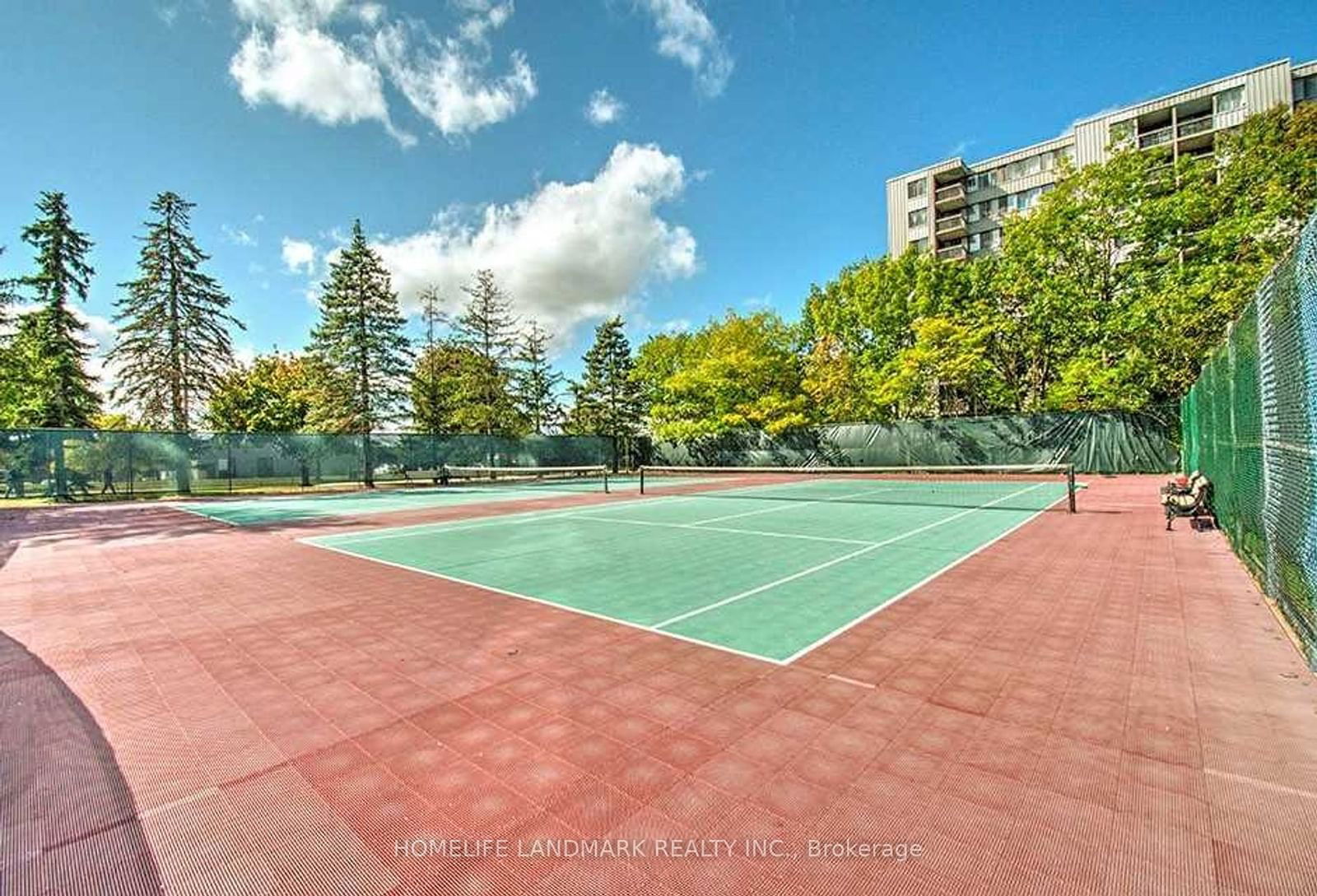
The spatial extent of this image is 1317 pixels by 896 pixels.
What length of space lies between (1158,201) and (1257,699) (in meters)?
27.6

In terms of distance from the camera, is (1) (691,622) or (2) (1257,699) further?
(1) (691,622)

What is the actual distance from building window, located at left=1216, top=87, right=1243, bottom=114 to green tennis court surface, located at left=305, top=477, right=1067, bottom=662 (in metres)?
37.6

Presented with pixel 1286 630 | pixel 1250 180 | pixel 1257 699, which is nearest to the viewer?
pixel 1257 699

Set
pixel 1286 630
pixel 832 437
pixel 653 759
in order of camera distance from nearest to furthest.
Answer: pixel 653 759, pixel 1286 630, pixel 832 437

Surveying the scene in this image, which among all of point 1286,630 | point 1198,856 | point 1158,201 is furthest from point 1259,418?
point 1158,201

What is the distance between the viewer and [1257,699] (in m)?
3.04

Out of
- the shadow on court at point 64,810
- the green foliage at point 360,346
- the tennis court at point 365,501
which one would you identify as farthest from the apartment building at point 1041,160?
the shadow on court at point 64,810

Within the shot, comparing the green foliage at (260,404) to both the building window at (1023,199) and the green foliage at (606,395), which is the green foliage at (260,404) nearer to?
the green foliage at (606,395)

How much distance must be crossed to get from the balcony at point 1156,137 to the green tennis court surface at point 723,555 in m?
37.3

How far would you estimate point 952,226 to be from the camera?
4138 centimetres

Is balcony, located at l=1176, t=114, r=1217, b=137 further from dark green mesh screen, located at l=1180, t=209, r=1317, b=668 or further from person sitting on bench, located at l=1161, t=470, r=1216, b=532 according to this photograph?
dark green mesh screen, located at l=1180, t=209, r=1317, b=668

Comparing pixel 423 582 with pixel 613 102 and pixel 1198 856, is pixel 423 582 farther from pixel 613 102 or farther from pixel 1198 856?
pixel 613 102

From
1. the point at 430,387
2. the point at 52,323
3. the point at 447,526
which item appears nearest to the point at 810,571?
the point at 447,526

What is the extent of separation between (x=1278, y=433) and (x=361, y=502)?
61.8 feet
